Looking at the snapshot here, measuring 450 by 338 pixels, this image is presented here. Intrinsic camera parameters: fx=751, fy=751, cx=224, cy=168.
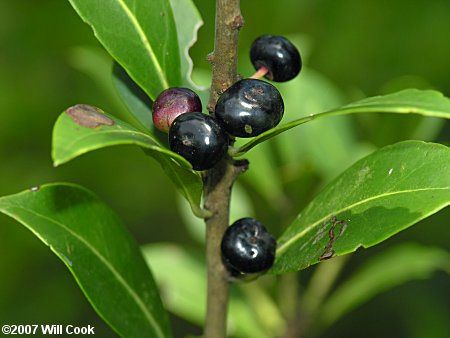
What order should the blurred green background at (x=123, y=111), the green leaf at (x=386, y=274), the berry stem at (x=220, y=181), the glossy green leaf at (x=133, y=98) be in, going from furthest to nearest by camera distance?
the blurred green background at (x=123, y=111), the green leaf at (x=386, y=274), the glossy green leaf at (x=133, y=98), the berry stem at (x=220, y=181)

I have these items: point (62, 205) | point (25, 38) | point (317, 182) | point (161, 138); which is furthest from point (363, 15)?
point (62, 205)

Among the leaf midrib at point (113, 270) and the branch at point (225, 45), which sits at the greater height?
the branch at point (225, 45)

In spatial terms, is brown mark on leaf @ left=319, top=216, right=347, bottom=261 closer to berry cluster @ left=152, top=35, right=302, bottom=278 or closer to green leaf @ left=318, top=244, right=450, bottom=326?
berry cluster @ left=152, top=35, right=302, bottom=278

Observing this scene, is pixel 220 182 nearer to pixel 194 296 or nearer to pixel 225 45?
pixel 225 45

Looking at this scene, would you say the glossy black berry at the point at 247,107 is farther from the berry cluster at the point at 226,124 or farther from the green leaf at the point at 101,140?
the green leaf at the point at 101,140

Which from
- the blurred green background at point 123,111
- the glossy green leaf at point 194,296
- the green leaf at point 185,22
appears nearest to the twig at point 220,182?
the green leaf at point 185,22

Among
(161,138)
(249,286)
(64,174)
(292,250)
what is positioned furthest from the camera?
(64,174)

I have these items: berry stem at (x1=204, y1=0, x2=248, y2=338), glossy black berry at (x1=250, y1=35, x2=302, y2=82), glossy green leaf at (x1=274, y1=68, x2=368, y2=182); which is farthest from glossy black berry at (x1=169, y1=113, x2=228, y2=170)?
glossy green leaf at (x1=274, y1=68, x2=368, y2=182)

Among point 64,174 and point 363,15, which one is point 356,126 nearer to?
point 363,15
